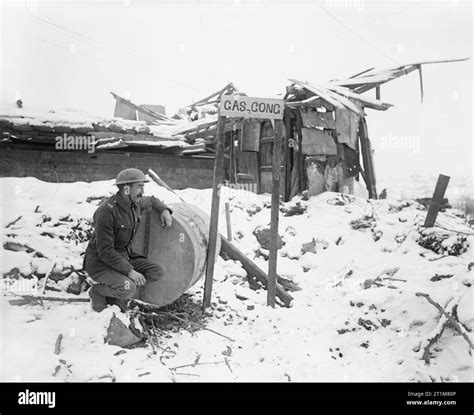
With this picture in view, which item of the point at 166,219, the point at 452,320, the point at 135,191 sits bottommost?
the point at 452,320

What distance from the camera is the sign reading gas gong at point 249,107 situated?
5.30 meters

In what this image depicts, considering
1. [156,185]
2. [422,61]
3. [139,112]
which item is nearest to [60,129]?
[156,185]

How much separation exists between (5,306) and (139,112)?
14016mm

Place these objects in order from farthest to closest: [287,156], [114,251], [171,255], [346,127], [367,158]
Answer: [367,158]
[346,127]
[287,156]
[171,255]
[114,251]

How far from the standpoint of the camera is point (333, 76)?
13039mm

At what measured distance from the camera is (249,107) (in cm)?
535

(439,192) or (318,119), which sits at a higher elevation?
(318,119)

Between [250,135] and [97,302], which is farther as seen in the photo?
[250,135]

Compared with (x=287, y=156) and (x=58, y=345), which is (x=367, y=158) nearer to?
(x=287, y=156)

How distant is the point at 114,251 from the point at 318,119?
7948mm

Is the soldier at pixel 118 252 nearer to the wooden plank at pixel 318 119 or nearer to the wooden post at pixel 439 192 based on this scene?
the wooden post at pixel 439 192

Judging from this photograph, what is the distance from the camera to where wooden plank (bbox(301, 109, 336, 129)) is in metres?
10.7

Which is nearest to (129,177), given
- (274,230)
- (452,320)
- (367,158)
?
(274,230)

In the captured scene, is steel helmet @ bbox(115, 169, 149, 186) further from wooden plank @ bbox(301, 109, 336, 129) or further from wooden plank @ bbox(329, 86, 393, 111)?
wooden plank @ bbox(329, 86, 393, 111)
